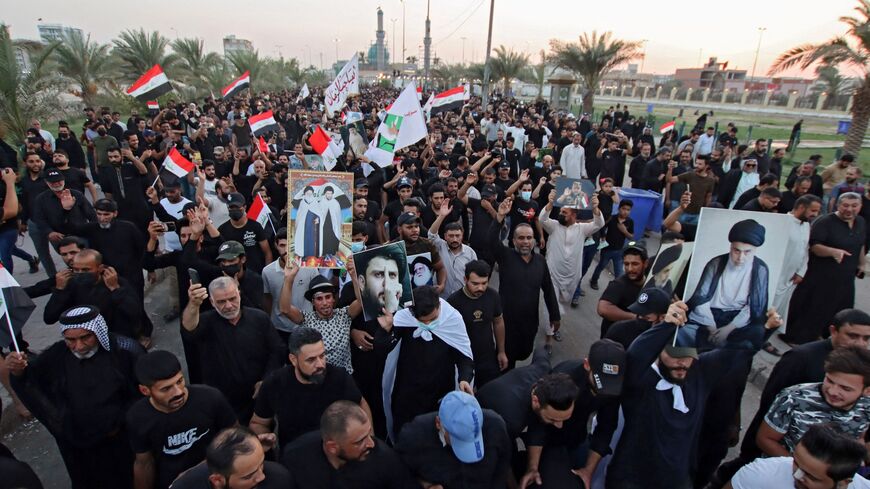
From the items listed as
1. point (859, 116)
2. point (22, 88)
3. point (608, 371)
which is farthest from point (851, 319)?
point (22, 88)

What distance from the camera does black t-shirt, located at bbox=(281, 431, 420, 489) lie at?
2.47 metres

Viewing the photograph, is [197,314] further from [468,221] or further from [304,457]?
[468,221]

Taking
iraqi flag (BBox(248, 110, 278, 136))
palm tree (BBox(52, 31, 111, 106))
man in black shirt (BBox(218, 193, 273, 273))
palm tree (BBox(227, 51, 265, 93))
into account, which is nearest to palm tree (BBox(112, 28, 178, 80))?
palm tree (BBox(52, 31, 111, 106))

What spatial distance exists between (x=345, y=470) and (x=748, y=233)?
2794mm

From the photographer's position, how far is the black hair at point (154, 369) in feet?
8.71

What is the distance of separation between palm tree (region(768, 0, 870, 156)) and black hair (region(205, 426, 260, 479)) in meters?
17.1

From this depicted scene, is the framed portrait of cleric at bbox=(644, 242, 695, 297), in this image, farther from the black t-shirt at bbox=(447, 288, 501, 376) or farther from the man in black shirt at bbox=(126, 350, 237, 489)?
the man in black shirt at bbox=(126, 350, 237, 489)

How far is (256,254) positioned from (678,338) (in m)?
4.37

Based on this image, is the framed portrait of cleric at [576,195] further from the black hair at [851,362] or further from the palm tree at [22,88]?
the palm tree at [22,88]

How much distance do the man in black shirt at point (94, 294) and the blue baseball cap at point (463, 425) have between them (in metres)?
3.30

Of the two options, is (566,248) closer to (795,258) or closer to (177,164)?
(795,258)

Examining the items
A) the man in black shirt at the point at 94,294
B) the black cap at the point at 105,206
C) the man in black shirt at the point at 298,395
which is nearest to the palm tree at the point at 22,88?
the black cap at the point at 105,206

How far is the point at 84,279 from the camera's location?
418 centimetres

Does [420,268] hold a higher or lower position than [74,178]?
lower
